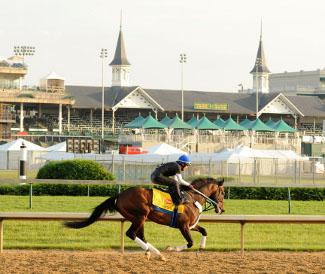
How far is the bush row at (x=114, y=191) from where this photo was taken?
24.0m

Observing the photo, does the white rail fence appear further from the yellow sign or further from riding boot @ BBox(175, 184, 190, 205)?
the yellow sign

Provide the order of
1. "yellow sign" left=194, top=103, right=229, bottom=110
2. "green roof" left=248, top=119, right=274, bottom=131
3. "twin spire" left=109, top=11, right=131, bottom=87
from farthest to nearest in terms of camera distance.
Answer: "twin spire" left=109, top=11, right=131, bottom=87 → "yellow sign" left=194, top=103, right=229, bottom=110 → "green roof" left=248, top=119, right=274, bottom=131

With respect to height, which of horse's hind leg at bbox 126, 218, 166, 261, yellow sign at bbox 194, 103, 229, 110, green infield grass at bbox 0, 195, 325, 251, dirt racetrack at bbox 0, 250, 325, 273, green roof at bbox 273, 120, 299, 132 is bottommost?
green infield grass at bbox 0, 195, 325, 251

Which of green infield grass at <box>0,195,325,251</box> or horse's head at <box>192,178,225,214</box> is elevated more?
horse's head at <box>192,178,225,214</box>

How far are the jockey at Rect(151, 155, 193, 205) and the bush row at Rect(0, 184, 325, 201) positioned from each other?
13531 mm

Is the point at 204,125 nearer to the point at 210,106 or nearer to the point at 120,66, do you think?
the point at 210,106

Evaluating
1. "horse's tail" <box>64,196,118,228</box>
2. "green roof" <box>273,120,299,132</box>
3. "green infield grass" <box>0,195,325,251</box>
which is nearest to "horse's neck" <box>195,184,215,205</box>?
"horse's tail" <box>64,196,118,228</box>

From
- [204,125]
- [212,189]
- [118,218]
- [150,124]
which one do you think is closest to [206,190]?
[212,189]

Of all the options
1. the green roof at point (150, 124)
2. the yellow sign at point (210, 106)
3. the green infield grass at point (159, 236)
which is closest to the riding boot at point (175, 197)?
the green infield grass at point (159, 236)

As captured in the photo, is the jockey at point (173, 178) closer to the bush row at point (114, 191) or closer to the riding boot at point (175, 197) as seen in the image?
the riding boot at point (175, 197)

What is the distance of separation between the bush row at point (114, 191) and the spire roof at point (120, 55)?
55.7 m

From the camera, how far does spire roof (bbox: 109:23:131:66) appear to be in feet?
261

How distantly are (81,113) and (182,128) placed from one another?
17.5m

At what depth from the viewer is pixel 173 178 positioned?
10.4m
